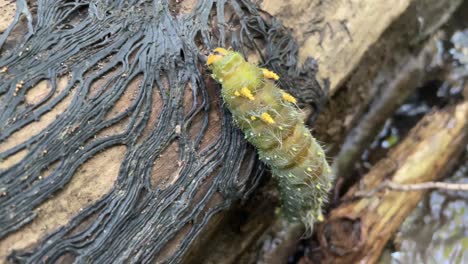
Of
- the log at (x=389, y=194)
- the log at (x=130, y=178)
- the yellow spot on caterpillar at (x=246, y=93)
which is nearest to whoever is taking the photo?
the log at (x=130, y=178)

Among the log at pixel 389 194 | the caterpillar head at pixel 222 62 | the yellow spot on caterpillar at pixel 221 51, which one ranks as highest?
the yellow spot on caterpillar at pixel 221 51

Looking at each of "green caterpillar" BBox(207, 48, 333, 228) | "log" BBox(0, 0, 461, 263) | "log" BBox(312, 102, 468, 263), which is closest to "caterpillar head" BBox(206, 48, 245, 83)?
"green caterpillar" BBox(207, 48, 333, 228)

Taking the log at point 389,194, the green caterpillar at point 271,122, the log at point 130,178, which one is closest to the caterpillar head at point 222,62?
the green caterpillar at point 271,122

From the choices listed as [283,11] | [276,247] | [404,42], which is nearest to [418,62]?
[404,42]

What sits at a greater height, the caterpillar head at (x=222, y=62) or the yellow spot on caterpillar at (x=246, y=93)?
the caterpillar head at (x=222, y=62)

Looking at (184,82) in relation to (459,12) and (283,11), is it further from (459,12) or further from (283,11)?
(459,12)

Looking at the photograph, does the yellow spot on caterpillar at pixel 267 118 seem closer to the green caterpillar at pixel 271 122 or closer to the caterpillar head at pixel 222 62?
the green caterpillar at pixel 271 122

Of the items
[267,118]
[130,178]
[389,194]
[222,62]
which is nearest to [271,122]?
[267,118]
